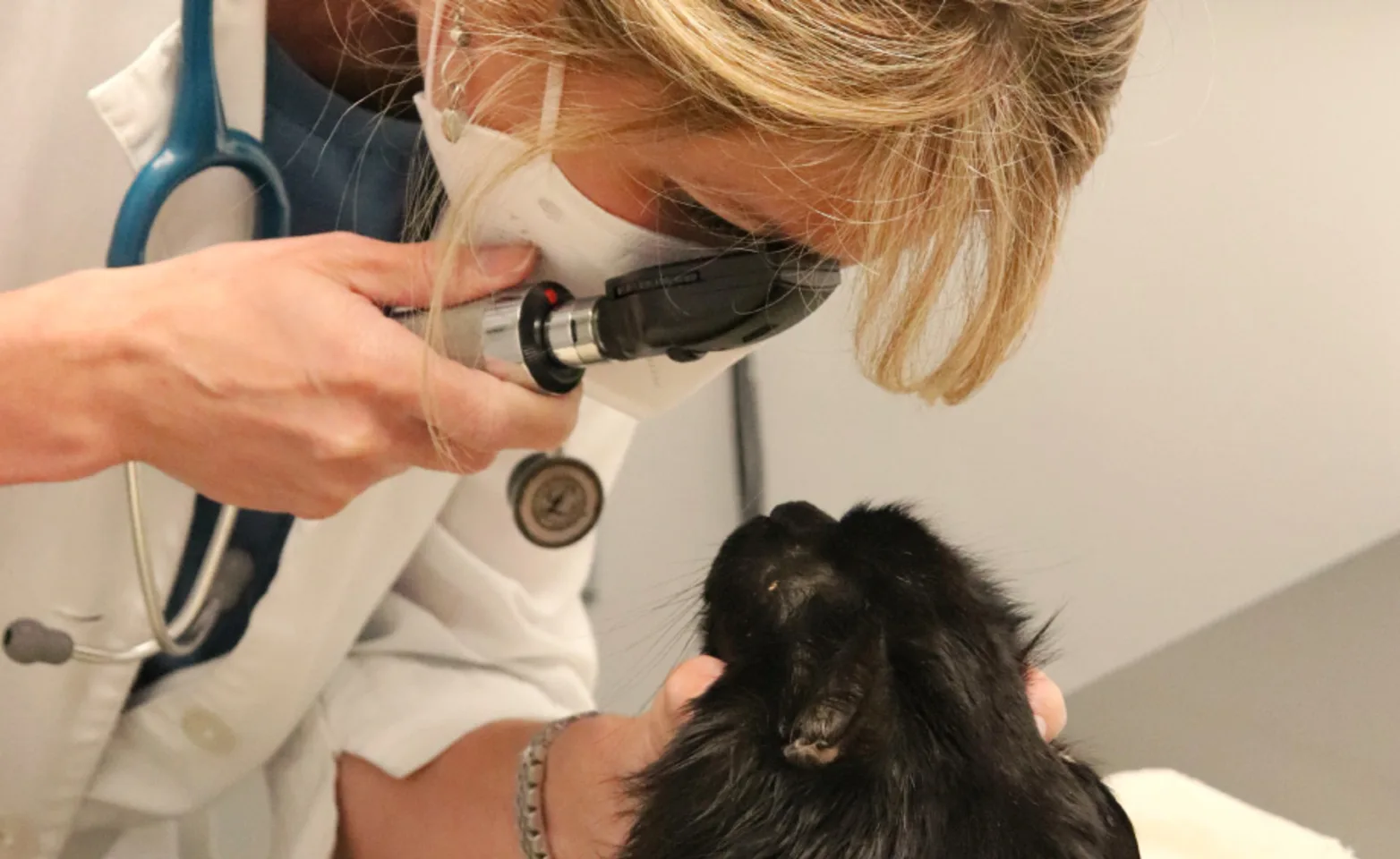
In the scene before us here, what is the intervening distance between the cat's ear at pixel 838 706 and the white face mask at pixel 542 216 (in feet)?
0.62

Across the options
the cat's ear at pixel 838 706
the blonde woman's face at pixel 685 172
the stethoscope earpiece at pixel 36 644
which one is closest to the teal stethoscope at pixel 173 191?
the stethoscope earpiece at pixel 36 644

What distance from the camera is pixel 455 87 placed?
1.45 feet

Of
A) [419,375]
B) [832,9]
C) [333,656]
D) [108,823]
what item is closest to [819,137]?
[832,9]

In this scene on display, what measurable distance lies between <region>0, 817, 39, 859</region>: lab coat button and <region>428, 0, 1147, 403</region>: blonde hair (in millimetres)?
443

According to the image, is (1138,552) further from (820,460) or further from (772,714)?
(772,714)

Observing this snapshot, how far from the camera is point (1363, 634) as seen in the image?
68 cm

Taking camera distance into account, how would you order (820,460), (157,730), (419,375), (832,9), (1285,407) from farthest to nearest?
(820,460), (1285,407), (157,730), (419,375), (832,9)

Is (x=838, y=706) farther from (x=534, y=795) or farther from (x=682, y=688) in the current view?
(x=534, y=795)

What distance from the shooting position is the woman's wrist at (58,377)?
440 millimetres

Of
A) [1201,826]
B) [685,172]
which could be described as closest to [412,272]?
[685,172]

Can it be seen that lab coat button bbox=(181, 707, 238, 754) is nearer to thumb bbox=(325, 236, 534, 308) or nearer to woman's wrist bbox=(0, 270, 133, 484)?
woman's wrist bbox=(0, 270, 133, 484)

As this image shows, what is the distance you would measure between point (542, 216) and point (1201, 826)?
616 millimetres

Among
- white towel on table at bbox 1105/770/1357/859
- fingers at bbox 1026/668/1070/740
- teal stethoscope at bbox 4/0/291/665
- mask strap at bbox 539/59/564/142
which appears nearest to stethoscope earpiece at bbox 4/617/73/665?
teal stethoscope at bbox 4/0/291/665

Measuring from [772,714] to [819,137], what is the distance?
0.73ft
